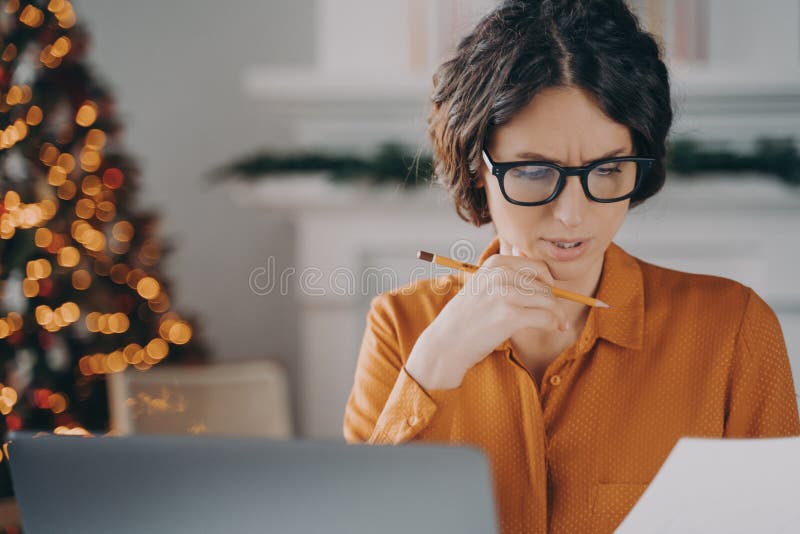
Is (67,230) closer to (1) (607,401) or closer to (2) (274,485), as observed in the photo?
(1) (607,401)

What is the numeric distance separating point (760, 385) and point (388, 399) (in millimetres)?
499

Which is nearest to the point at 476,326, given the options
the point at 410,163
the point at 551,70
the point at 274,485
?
the point at 551,70

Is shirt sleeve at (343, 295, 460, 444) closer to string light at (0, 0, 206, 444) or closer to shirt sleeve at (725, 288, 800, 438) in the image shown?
shirt sleeve at (725, 288, 800, 438)

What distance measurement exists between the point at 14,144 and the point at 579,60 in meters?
1.71

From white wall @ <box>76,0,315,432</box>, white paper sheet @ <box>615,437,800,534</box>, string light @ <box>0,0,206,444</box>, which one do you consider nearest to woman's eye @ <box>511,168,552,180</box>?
white paper sheet @ <box>615,437,800,534</box>

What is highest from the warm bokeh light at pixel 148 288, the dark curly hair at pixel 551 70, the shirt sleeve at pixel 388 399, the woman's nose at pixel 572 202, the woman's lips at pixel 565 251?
the dark curly hair at pixel 551 70

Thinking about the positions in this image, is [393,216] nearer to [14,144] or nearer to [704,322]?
[14,144]

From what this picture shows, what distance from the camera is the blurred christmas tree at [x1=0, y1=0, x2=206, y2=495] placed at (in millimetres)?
2092

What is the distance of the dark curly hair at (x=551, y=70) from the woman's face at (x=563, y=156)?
2 centimetres

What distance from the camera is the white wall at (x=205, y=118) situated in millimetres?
2908

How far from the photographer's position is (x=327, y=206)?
2.39 metres

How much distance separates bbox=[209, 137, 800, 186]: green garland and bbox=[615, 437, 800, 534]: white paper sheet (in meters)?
1.59

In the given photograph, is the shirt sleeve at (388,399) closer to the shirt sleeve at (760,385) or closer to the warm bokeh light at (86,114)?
the shirt sleeve at (760,385)

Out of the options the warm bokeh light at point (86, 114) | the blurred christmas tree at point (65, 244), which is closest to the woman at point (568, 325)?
the blurred christmas tree at point (65, 244)
